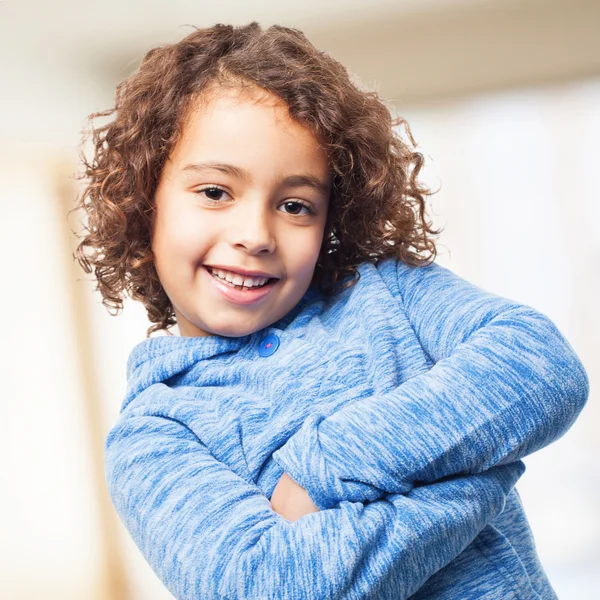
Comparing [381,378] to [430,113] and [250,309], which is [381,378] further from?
[430,113]

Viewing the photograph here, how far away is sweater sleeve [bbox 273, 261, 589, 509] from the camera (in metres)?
0.68

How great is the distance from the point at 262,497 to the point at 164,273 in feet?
1.05

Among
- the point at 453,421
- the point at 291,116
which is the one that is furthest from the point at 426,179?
the point at 453,421

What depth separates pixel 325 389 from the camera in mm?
813

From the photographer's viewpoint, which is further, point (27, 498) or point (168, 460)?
point (27, 498)

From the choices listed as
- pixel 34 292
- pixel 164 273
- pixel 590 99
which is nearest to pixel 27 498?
pixel 34 292

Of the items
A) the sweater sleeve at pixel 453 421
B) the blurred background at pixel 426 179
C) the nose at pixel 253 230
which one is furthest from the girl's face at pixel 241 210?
the blurred background at pixel 426 179

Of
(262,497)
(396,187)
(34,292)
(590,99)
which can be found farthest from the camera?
(590,99)

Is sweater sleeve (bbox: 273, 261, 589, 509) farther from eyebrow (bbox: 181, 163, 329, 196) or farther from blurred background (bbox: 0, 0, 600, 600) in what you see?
blurred background (bbox: 0, 0, 600, 600)

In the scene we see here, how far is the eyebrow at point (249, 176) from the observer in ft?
2.77

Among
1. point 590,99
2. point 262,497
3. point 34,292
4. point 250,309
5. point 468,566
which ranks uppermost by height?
point 590,99

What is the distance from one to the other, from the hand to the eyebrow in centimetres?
32

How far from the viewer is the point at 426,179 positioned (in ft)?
9.34

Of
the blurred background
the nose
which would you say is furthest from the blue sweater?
the blurred background
